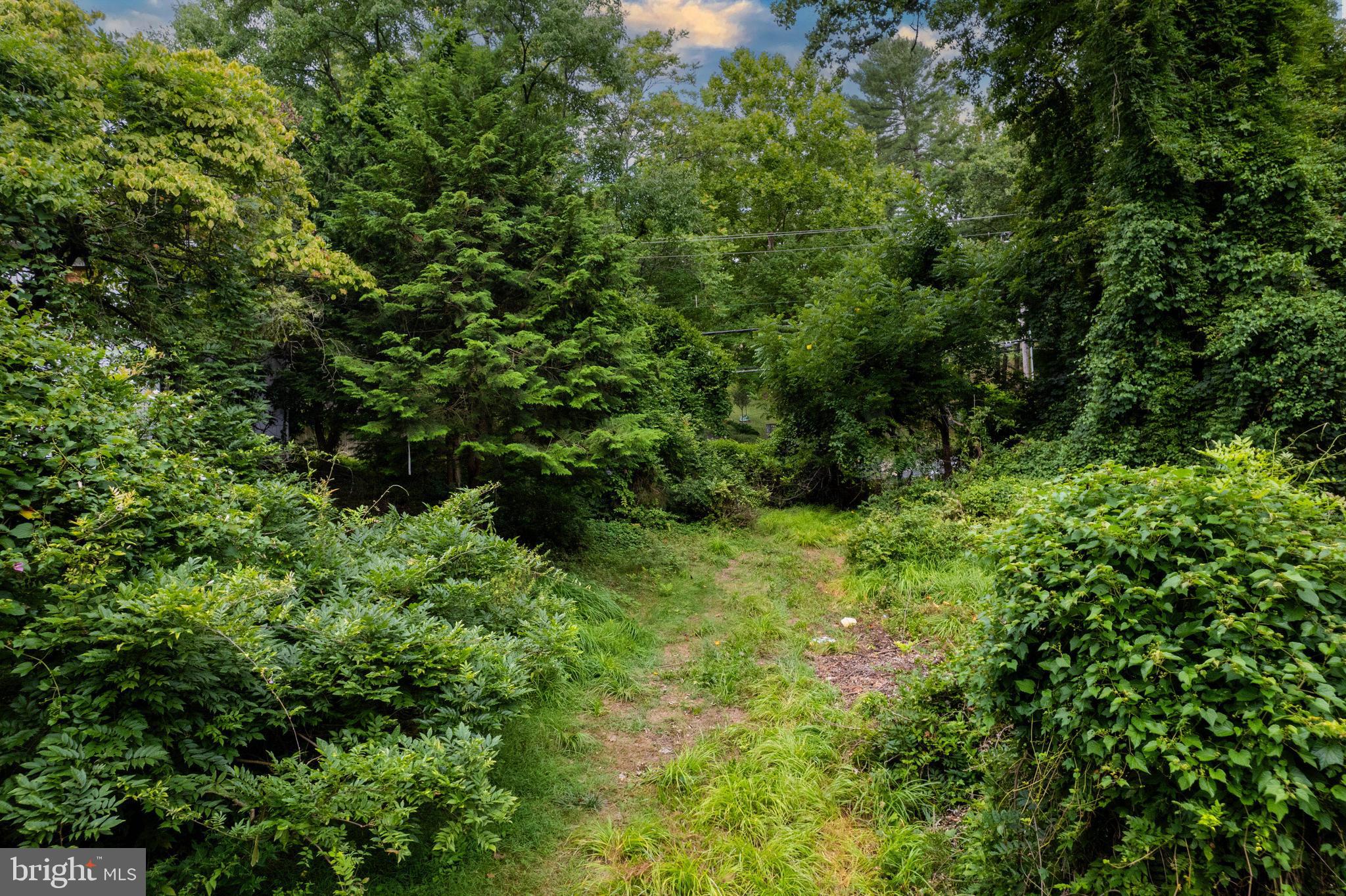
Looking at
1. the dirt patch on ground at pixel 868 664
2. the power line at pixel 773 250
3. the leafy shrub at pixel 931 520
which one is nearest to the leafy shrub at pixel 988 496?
the leafy shrub at pixel 931 520

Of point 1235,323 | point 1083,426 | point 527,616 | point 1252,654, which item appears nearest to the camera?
point 1252,654

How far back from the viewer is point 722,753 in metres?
3.77

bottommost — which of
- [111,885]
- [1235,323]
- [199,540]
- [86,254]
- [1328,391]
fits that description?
[111,885]

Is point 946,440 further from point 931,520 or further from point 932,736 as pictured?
point 932,736

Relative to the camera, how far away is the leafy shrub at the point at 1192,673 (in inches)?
67.3

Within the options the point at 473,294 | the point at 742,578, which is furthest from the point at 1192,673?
the point at 473,294

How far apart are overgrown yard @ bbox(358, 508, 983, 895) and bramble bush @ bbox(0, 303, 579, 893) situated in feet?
1.55

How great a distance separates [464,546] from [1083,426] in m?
7.90

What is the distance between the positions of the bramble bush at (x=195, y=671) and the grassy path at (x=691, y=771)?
408 mm

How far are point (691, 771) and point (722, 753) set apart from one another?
0.93 ft

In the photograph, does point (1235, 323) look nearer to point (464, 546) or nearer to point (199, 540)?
point (464, 546)

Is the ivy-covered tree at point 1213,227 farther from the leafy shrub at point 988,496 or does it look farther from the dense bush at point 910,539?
the dense bush at point 910,539

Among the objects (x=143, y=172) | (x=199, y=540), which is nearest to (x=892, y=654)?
(x=199, y=540)

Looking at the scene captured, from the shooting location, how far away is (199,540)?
278 cm
